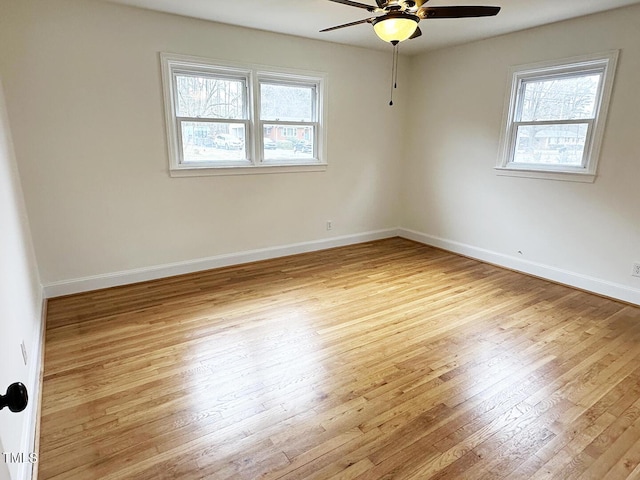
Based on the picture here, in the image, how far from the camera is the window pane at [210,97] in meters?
3.80

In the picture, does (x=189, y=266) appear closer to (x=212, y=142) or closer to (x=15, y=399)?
(x=212, y=142)

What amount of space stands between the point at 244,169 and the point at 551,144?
10.8ft

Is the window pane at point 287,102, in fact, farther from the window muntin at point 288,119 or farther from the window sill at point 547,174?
the window sill at point 547,174

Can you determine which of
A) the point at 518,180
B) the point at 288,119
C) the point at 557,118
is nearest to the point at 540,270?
the point at 518,180

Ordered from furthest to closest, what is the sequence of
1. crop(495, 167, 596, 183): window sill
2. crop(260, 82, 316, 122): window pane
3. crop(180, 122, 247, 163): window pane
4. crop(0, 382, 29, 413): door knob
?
crop(260, 82, 316, 122): window pane < crop(180, 122, 247, 163): window pane < crop(495, 167, 596, 183): window sill < crop(0, 382, 29, 413): door knob

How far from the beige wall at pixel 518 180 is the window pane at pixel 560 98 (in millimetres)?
225

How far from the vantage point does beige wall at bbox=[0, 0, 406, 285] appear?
10.2ft

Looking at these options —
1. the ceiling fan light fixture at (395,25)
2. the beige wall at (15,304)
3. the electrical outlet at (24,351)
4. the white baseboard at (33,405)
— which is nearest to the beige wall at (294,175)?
the beige wall at (15,304)

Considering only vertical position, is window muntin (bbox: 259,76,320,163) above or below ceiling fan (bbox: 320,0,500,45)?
below

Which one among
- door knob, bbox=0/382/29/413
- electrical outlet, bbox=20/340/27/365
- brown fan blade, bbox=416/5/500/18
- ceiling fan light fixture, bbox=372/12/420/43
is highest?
brown fan blade, bbox=416/5/500/18

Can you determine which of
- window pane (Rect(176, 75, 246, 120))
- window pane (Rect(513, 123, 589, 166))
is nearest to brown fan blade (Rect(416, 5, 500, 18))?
window pane (Rect(513, 123, 589, 166))

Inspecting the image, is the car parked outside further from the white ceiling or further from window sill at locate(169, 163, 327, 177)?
the white ceiling

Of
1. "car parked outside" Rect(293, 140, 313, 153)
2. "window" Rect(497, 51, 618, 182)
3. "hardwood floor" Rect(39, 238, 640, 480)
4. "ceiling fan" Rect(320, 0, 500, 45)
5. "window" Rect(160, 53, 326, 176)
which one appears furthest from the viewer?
"car parked outside" Rect(293, 140, 313, 153)

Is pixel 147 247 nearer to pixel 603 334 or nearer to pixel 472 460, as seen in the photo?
pixel 472 460
